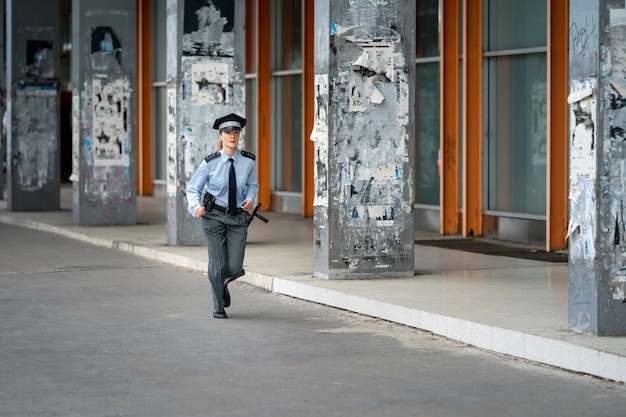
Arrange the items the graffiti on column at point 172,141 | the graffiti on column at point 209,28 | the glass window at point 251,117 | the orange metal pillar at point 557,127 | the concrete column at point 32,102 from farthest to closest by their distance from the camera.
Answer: the glass window at point 251,117
the concrete column at point 32,102
the graffiti on column at point 172,141
the graffiti on column at point 209,28
the orange metal pillar at point 557,127

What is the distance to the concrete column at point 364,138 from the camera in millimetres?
13562

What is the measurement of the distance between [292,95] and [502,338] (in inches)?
640

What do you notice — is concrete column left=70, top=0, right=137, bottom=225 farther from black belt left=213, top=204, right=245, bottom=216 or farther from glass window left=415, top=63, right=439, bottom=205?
black belt left=213, top=204, right=245, bottom=216

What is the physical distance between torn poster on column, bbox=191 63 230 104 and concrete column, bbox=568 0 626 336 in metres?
8.81

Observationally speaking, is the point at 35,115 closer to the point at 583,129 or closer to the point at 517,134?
the point at 517,134

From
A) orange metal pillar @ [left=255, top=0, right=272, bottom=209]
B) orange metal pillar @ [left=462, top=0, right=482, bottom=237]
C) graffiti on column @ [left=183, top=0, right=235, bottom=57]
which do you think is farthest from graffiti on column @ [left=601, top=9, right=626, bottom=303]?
orange metal pillar @ [left=255, top=0, right=272, bottom=209]

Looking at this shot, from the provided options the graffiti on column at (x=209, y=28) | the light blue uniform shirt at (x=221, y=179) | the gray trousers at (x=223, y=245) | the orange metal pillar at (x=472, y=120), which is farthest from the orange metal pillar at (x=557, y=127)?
the gray trousers at (x=223, y=245)

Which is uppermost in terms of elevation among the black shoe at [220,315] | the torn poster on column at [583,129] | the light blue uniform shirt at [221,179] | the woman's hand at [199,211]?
the torn poster on column at [583,129]

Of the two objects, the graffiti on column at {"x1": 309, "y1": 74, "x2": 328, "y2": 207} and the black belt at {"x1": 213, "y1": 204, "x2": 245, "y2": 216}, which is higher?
the graffiti on column at {"x1": 309, "y1": 74, "x2": 328, "y2": 207}

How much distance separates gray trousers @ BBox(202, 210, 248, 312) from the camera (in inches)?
463

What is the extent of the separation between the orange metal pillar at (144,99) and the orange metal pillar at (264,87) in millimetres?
7175

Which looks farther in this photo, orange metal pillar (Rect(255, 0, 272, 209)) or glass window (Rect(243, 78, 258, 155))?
glass window (Rect(243, 78, 258, 155))

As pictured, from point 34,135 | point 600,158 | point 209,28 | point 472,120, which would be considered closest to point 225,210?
point 600,158

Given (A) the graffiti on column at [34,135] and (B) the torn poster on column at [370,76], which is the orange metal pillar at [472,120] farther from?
(A) the graffiti on column at [34,135]
